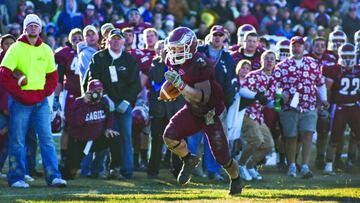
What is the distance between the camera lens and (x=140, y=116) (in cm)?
1658

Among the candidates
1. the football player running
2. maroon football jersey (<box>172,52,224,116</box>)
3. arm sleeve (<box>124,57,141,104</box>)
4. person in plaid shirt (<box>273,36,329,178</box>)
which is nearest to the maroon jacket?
arm sleeve (<box>124,57,141,104</box>)

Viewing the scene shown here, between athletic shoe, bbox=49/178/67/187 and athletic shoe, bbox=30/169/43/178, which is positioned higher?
athletic shoe, bbox=49/178/67/187

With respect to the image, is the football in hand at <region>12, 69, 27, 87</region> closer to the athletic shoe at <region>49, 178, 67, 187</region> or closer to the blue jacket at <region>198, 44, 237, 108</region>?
the athletic shoe at <region>49, 178, 67, 187</region>

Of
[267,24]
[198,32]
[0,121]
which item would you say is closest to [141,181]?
[0,121]

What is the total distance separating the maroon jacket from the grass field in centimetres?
69

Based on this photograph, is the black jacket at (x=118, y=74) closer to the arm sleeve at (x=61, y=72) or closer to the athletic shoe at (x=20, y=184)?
the arm sleeve at (x=61, y=72)

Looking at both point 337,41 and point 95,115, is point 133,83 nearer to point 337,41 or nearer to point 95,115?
point 95,115

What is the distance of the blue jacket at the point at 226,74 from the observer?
15328 millimetres

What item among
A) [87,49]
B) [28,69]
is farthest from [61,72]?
[28,69]

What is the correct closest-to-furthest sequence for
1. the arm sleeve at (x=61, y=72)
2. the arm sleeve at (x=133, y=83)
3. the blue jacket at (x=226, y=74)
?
1. the blue jacket at (x=226, y=74)
2. the arm sleeve at (x=133, y=83)
3. the arm sleeve at (x=61, y=72)

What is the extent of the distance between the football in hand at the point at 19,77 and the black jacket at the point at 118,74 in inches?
67.1

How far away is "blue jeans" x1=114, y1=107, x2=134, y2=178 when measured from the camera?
1550 centimetres

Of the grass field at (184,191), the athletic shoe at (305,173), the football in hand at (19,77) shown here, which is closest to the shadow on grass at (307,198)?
the grass field at (184,191)

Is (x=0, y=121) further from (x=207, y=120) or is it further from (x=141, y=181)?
(x=207, y=120)
